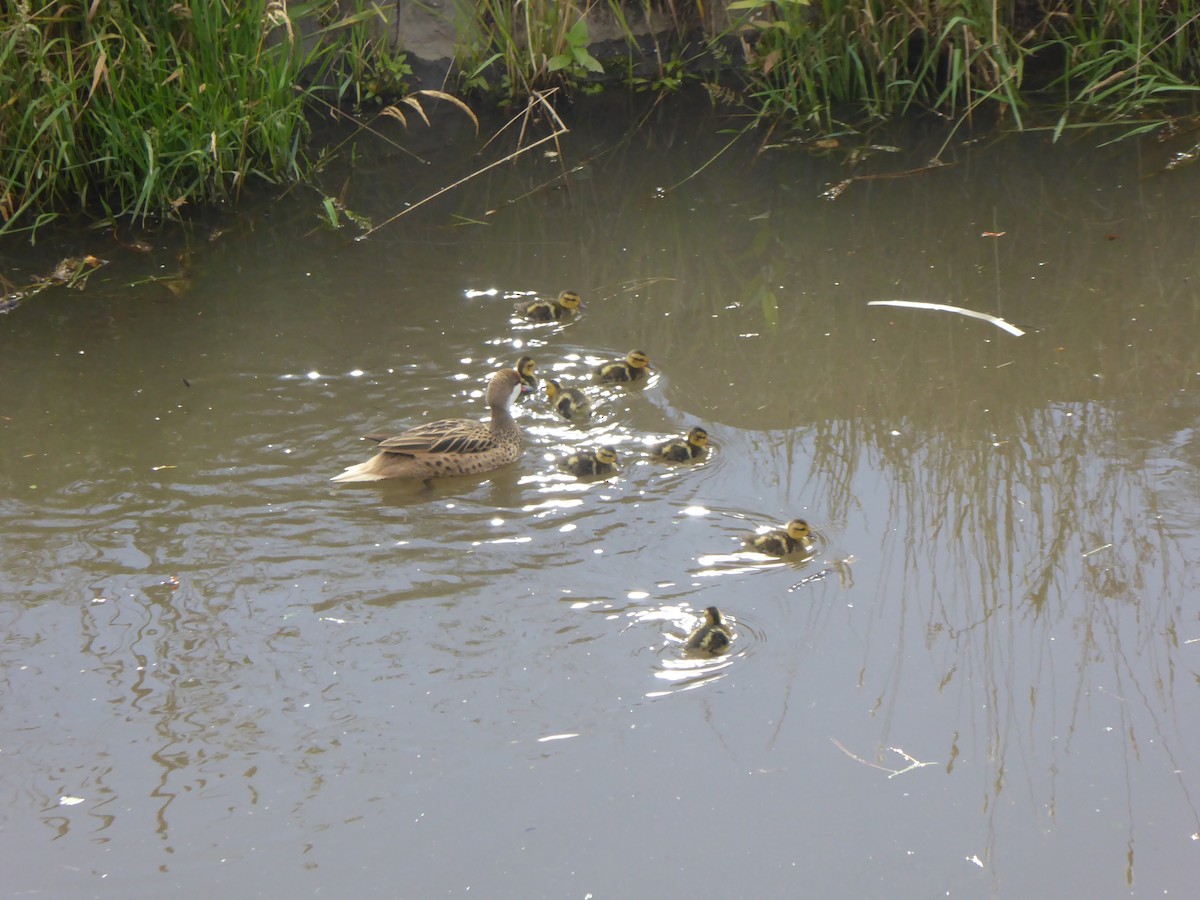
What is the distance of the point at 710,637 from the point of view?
396 centimetres

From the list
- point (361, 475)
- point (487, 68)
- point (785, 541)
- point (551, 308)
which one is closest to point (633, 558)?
point (785, 541)

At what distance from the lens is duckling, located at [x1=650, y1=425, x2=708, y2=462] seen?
203 inches

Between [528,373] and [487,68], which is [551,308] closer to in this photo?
[528,373]

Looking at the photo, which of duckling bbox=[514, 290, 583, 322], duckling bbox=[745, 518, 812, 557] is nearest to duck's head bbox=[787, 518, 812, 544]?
duckling bbox=[745, 518, 812, 557]

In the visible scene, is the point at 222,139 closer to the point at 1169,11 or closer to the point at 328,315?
the point at 328,315

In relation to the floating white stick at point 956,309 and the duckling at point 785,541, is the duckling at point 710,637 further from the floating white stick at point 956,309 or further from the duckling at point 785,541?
the floating white stick at point 956,309

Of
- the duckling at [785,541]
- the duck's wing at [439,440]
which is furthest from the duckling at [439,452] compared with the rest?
the duckling at [785,541]

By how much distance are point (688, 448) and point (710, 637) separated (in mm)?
1329

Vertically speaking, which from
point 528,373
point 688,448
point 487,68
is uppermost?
point 487,68

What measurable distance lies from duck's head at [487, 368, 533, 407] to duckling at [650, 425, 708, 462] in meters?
0.81

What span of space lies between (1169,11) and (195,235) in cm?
576

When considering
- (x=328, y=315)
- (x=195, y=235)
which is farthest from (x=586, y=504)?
(x=195, y=235)

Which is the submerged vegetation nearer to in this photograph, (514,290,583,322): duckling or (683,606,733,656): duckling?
(514,290,583,322): duckling

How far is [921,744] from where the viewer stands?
3.61 metres
